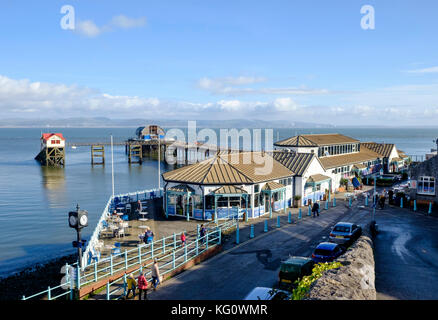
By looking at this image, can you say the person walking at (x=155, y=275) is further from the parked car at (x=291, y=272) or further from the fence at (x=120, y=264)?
the parked car at (x=291, y=272)

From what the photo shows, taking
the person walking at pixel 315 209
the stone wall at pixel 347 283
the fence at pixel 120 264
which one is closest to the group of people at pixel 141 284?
the fence at pixel 120 264

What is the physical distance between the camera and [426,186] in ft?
121

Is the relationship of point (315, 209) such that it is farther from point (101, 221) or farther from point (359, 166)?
point (359, 166)

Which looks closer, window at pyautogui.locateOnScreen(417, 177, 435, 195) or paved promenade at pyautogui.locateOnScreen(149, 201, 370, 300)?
paved promenade at pyautogui.locateOnScreen(149, 201, 370, 300)

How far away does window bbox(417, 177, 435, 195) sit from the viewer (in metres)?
36.3

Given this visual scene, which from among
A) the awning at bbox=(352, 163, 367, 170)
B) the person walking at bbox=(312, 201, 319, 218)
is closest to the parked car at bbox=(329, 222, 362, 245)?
the person walking at bbox=(312, 201, 319, 218)

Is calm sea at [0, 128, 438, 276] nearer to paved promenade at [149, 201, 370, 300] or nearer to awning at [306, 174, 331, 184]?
paved promenade at [149, 201, 370, 300]

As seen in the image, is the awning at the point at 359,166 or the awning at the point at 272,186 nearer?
the awning at the point at 272,186

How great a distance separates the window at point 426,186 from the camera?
36281mm

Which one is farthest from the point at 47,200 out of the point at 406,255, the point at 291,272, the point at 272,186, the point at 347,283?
the point at 347,283
